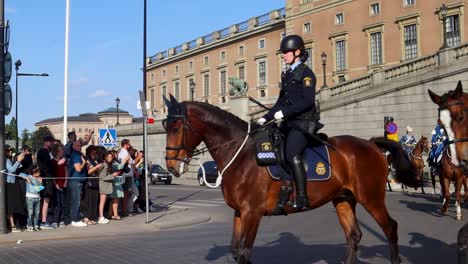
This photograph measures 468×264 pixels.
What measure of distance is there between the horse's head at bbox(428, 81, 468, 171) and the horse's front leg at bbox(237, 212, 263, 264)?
2478 millimetres

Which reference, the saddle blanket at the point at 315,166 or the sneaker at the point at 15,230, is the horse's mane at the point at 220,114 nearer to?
the saddle blanket at the point at 315,166

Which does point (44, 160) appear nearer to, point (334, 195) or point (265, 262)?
point (265, 262)

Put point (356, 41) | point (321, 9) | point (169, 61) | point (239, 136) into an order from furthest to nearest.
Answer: point (169, 61) < point (321, 9) < point (356, 41) < point (239, 136)

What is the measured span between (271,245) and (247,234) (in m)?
4.30

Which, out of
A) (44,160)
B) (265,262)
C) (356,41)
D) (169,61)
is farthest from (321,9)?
(265,262)

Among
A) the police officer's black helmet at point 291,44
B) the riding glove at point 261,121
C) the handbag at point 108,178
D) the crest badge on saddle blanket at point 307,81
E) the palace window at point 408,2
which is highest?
the palace window at point 408,2

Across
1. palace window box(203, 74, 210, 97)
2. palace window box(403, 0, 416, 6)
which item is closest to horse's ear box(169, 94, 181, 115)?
palace window box(403, 0, 416, 6)

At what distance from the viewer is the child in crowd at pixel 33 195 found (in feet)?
46.9

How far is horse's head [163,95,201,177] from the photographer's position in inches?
300

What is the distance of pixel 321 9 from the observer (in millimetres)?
65250

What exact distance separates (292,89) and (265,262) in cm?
312

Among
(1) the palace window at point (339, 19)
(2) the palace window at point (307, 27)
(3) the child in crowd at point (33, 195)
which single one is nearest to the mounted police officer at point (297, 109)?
(3) the child in crowd at point (33, 195)

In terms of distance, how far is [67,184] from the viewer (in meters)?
15.5

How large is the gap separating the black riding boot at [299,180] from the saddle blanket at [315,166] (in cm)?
11
